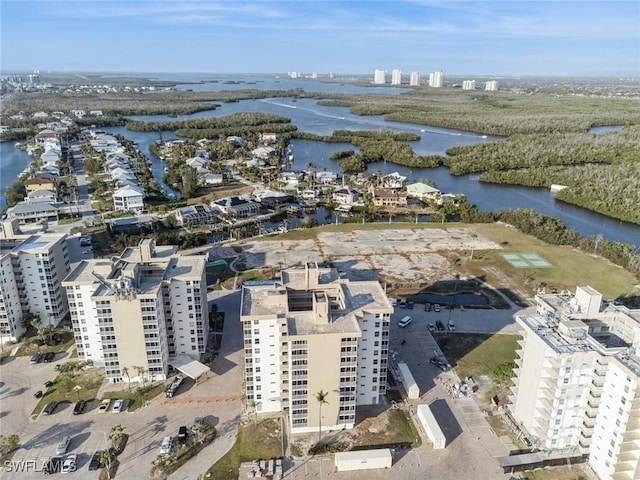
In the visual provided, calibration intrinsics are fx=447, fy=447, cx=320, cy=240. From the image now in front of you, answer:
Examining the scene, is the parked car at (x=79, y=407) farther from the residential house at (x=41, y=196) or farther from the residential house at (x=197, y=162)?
the residential house at (x=197, y=162)

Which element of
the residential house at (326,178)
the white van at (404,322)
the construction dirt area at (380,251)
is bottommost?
the white van at (404,322)

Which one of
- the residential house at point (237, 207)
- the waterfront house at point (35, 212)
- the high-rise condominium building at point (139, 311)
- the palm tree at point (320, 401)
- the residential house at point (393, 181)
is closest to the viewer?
the palm tree at point (320, 401)

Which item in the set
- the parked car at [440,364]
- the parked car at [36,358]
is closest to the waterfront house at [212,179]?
the parked car at [36,358]

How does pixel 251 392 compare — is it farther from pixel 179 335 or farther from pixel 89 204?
pixel 89 204

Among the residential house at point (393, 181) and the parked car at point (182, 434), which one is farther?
the residential house at point (393, 181)

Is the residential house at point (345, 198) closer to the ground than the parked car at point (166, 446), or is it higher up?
higher up

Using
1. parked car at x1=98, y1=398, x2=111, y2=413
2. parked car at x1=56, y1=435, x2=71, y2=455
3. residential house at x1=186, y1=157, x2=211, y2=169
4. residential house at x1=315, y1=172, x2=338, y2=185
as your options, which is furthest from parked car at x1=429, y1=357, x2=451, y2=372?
residential house at x1=186, y1=157, x2=211, y2=169

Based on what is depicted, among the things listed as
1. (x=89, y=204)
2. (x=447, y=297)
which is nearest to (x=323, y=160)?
(x=89, y=204)

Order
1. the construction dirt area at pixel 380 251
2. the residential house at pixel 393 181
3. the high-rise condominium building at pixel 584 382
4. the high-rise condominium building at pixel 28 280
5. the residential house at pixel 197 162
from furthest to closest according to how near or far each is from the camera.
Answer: the residential house at pixel 197 162 < the residential house at pixel 393 181 < the construction dirt area at pixel 380 251 < the high-rise condominium building at pixel 28 280 < the high-rise condominium building at pixel 584 382
